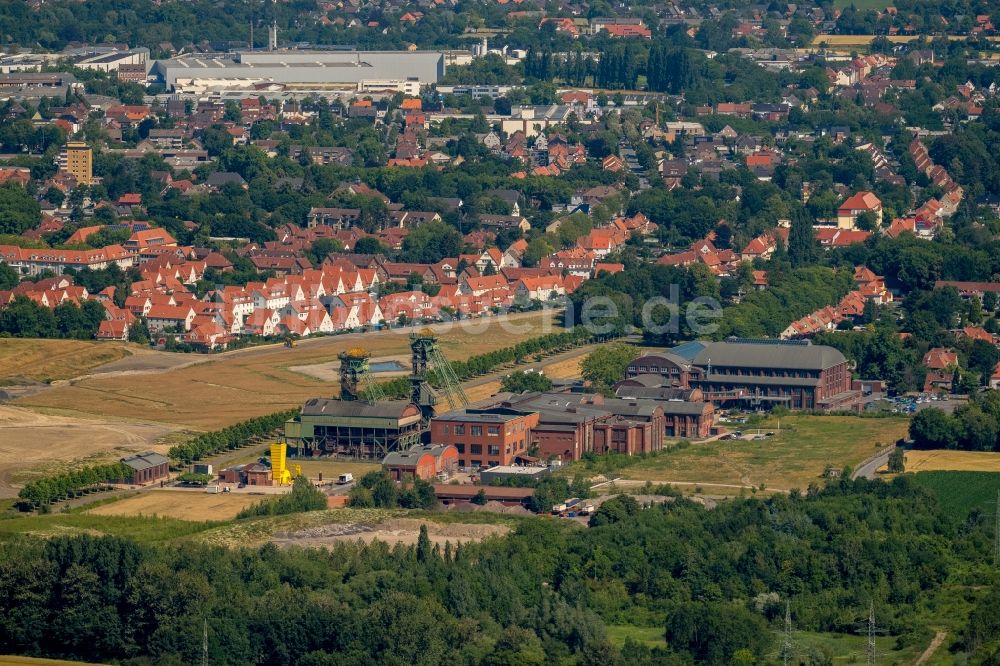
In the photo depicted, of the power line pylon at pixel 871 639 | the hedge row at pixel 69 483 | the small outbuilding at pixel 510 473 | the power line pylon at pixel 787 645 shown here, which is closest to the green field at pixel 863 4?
the small outbuilding at pixel 510 473

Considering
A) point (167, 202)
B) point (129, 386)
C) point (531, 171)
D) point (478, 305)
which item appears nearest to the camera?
point (129, 386)

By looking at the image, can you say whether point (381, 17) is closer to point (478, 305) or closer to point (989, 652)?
point (478, 305)

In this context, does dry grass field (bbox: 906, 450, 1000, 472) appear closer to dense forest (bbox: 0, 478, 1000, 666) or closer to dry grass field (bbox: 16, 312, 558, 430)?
dense forest (bbox: 0, 478, 1000, 666)

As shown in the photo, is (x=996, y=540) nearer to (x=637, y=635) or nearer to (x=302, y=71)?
(x=637, y=635)

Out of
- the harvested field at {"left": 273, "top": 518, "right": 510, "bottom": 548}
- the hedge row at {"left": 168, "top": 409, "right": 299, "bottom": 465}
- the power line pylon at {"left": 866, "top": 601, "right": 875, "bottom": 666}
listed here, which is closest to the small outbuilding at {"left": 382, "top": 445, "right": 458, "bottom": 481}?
the hedge row at {"left": 168, "top": 409, "right": 299, "bottom": 465}

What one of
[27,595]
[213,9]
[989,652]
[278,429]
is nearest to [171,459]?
[278,429]

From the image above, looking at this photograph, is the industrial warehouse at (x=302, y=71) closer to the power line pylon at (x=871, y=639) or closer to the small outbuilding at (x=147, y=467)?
the small outbuilding at (x=147, y=467)
